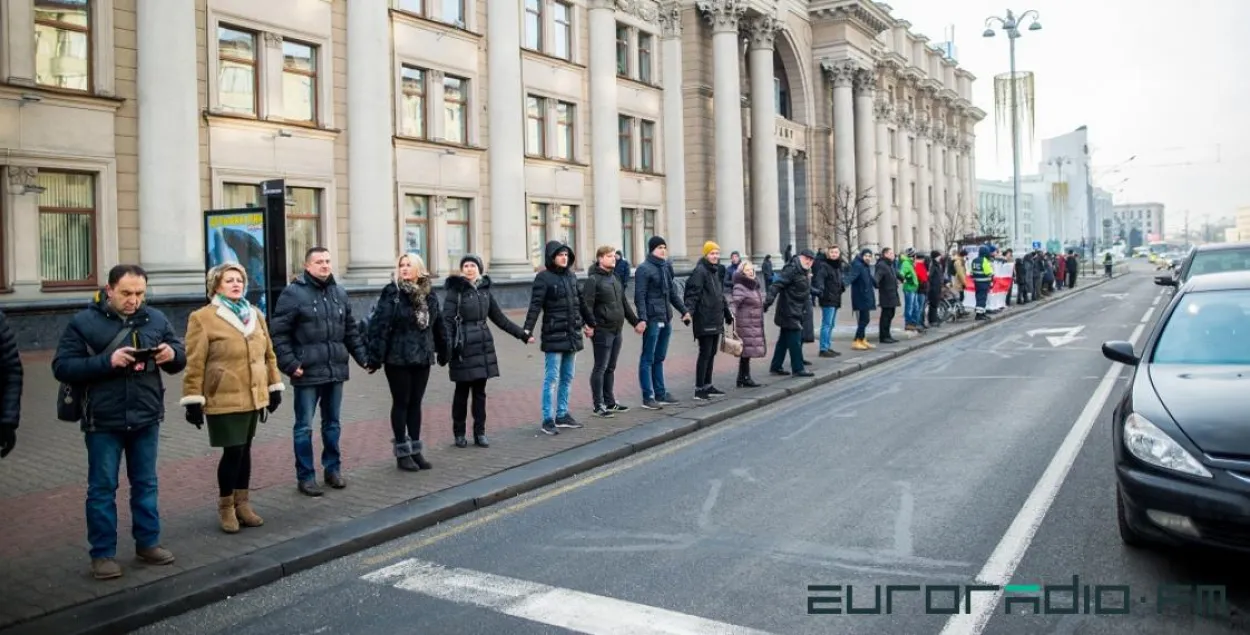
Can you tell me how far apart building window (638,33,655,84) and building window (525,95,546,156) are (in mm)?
7152

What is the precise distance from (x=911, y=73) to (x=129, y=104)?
55.5 meters

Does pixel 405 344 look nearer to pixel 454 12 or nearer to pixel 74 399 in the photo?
pixel 74 399

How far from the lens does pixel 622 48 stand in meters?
34.5

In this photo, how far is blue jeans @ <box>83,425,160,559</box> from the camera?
5434mm

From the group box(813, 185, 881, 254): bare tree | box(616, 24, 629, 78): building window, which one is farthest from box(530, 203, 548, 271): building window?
box(813, 185, 881, 254): bare tree

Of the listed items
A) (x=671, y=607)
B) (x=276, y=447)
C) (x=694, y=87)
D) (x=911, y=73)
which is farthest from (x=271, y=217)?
(x=911, y=73)

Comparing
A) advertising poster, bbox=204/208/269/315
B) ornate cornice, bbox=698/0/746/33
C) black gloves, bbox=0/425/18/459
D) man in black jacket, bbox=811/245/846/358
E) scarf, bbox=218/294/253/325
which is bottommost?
black gloves, bbox=0/425/18/459

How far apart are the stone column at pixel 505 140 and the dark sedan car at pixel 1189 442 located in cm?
2258

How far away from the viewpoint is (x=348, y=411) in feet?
37.6

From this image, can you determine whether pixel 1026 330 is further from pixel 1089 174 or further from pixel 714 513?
pixel 1089 174

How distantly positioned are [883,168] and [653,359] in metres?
47.7

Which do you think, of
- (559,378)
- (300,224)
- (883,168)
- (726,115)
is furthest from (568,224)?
(883,168)

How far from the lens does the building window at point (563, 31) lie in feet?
100

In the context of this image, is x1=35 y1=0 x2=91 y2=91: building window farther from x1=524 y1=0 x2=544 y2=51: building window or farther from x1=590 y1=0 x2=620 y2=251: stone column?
x1=590 y1=0 x2=620 y2=251: stone column
